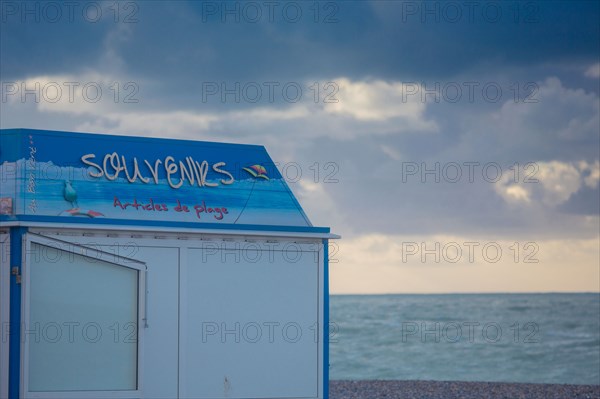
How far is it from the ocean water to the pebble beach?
12636mm

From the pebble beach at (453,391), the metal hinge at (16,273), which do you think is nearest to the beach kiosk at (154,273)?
the metal hinge at (16,273)

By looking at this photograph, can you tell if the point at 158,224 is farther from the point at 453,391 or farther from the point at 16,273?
the point at 453,391

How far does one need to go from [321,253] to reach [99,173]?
3.24 m

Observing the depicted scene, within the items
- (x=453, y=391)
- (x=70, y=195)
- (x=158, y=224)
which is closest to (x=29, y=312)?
(x=70, y=195)

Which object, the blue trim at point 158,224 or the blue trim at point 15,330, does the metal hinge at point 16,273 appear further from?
the blue trim at point 158,224

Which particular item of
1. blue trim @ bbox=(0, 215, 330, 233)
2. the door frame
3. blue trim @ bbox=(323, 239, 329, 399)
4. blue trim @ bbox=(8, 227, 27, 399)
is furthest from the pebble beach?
blue trim @ bbox=(8, 227, 27, 399)

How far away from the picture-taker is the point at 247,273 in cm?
1489

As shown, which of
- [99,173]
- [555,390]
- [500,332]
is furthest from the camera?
[500,332]

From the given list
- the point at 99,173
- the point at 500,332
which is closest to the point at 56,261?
the point at 99,173

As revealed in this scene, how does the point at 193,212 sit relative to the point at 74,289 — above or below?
above

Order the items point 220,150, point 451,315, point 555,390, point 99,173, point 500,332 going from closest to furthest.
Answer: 1. point 99,173
2. point 220,150
3. point 555,390
4. point 500,332
5. point 451,315

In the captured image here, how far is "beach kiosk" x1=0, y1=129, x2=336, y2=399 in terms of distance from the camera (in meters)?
13.4

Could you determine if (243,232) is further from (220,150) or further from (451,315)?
(451,315)

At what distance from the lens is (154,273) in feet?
46.4
